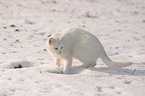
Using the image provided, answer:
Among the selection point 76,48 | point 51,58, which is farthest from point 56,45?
point 51,58

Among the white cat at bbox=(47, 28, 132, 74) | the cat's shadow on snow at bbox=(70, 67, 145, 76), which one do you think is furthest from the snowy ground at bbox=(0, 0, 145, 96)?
the white cat at bbox=(47, 28, 132, 74)

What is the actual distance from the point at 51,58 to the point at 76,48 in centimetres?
131

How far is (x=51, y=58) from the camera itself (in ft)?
19.1

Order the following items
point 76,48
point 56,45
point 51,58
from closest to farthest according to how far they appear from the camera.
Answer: point 56,45 < point 76,48 < point 51,58

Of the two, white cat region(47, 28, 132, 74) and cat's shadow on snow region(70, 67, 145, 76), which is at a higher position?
white cat region(47, 28, 132, 74)

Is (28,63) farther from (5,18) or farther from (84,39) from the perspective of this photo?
(5,18)

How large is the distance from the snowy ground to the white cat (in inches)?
7.9

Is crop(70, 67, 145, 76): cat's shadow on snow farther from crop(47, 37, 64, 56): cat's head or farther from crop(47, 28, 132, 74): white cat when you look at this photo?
crop(47, 37, 64, 56): cat's head

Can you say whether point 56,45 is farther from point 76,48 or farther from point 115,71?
point 115,71

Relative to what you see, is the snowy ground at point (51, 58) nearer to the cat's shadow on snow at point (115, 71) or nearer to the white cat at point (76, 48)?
the cat's shadow on snow at point (115, 71)

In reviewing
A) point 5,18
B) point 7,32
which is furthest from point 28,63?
point 5,18

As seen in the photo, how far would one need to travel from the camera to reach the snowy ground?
3725 millimetres

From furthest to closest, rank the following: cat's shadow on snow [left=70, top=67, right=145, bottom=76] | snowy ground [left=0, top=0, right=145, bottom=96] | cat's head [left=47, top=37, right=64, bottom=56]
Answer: cat's shadow on snow [left=70, top=67, right=145, bottom=76]
cat's head [left=47, top=37, right=64, bottom=56]
snowy ground [left=0, top=0, right=145, bottom=96]

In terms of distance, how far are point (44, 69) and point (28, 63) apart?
79 centimetres
